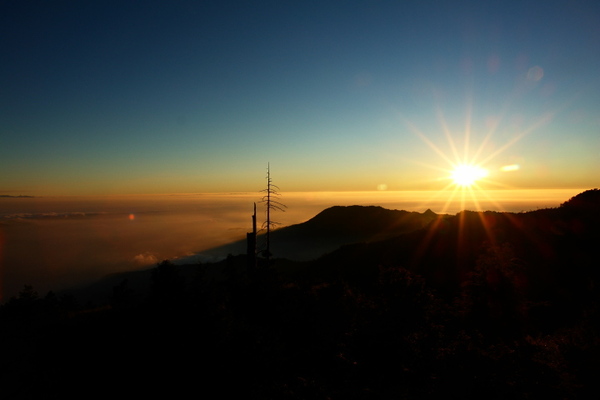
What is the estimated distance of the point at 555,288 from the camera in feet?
76.9

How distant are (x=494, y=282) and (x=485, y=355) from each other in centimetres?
513

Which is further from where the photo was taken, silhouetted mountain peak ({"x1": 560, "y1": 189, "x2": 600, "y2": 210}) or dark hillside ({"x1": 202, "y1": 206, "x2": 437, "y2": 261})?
dark hillside ({"x1": 202, "y1": 206, "x2": 437, "y2": 261})

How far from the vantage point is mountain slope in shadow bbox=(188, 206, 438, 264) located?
12675 centimetres

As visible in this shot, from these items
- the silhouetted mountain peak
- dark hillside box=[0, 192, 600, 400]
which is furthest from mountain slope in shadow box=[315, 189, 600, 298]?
dark hillside box=[0, 192, 600, 400]

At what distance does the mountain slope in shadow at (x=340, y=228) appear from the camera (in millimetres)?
126750

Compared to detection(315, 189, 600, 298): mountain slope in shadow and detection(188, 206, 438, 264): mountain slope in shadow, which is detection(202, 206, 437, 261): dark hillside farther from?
detection(315, 189, 600, 298): mountain slope in shadow

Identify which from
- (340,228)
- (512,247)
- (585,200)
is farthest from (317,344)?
(340,228)

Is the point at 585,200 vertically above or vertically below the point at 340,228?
above

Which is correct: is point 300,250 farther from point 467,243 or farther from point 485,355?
point 485,355

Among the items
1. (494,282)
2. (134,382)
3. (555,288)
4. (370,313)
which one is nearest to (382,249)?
(555,288)

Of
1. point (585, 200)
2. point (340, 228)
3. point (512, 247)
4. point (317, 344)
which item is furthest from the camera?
point (340, 228)

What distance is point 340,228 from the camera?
147125mm

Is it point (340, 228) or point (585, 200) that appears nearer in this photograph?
point (585, 200)

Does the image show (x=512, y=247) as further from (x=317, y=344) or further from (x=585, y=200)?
(x=585, y=200)
